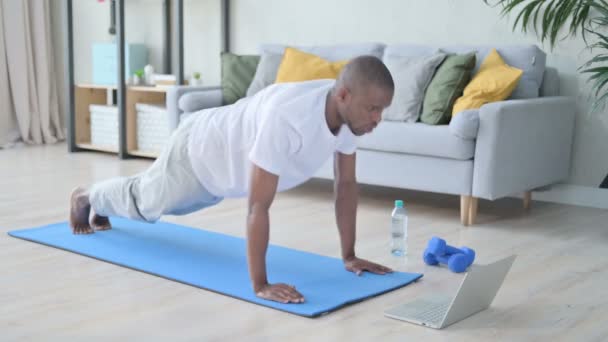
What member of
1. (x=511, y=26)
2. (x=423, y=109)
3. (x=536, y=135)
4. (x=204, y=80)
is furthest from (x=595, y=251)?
(x=204, y=80)

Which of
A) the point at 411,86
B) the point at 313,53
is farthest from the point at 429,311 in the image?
the point at 313,53

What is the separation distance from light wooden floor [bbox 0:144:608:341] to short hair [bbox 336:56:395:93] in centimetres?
69

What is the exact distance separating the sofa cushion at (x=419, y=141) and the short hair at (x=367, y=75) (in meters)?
1.44

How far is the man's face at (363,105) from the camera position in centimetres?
224

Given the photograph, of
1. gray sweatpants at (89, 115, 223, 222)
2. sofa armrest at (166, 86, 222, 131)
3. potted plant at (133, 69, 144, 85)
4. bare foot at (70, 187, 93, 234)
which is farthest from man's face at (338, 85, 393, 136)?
potted plant at (133, 69, 144, 85)

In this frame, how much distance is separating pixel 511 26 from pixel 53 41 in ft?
12.8

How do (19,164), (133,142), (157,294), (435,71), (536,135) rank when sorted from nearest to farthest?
(157,294) < (536,135) < (435,71) < (19,164) < (133,142)

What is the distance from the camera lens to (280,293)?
2.37 meters

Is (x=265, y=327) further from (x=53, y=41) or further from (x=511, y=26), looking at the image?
(x=53, y=41)

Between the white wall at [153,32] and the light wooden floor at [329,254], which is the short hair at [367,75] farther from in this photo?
the white wall at [153,32]

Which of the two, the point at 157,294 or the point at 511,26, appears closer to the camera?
the point at 157,294

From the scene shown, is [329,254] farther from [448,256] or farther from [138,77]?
[138,77]

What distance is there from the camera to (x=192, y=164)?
8.87 ft

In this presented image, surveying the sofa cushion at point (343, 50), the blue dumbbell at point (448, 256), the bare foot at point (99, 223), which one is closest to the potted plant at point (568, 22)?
the sofa cushion at point (343, 50)
